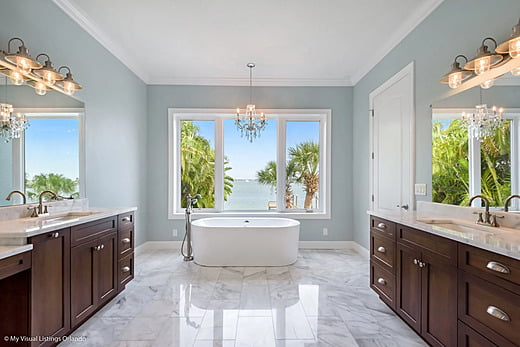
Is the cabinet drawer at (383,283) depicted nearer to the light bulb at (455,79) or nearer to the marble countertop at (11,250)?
the light bulb at (455,79)

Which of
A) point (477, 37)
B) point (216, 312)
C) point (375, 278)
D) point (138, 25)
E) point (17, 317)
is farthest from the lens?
point (138, 25)

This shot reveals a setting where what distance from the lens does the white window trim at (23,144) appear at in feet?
7.34

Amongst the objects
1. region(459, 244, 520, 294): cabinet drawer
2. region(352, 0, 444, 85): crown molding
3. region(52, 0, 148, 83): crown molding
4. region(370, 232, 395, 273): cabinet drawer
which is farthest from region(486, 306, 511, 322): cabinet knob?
region(52, 0, 148, 83): crown molding

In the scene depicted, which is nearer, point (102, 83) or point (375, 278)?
point (375, 278)

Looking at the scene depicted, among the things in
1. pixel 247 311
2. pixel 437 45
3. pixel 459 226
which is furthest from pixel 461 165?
pixel 247 311

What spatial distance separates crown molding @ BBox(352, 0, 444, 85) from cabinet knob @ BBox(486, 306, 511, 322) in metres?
2.52

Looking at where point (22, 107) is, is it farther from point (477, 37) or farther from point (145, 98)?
point (477, 37)

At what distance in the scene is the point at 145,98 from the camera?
188 inches

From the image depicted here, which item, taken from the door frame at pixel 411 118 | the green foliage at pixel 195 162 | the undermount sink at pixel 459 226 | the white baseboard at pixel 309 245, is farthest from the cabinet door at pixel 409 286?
the green foliage at pixel 195 162

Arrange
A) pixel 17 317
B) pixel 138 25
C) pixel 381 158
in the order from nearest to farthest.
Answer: pixel 17 317, pixel 138 25, pixel 381 158

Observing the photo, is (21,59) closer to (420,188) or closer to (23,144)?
(23,144)

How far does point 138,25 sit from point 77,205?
200cm

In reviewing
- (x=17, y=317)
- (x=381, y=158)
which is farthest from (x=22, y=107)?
(x=381, y=158)

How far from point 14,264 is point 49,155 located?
4.36ft
